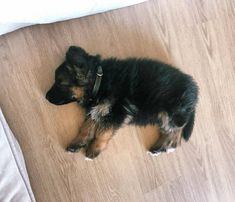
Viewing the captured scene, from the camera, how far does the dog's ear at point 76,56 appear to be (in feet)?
4.25

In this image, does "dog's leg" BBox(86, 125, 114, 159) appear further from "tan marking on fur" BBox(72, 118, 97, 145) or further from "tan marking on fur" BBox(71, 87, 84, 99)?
"tan marking on fur" BBox(71, 87, 84, 99)

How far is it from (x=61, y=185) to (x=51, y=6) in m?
0.73

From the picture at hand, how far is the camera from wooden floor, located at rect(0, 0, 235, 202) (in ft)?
4.53

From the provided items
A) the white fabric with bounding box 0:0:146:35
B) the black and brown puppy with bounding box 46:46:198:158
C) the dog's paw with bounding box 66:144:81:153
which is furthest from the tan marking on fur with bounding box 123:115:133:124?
the white fabric with bounding box 0:0:146:35

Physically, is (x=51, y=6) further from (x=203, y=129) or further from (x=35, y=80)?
(x=203, y=129)

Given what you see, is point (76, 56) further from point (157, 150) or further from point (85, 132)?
point (157, 150)

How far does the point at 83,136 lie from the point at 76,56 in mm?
337

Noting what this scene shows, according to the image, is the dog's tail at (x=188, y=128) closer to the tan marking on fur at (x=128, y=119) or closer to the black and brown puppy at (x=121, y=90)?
the black and brown puppy at (x=121, y=90)

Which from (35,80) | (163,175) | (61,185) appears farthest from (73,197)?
(35,80)

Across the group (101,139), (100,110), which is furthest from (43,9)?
(101,139)

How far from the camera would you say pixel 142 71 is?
1316mm

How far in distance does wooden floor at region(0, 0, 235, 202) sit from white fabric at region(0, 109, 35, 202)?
9 cm

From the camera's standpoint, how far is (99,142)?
1385mm

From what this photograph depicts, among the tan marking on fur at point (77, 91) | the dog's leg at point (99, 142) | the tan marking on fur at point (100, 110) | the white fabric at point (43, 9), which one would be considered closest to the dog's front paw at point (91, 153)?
the dog's leg at point (99, 142)
